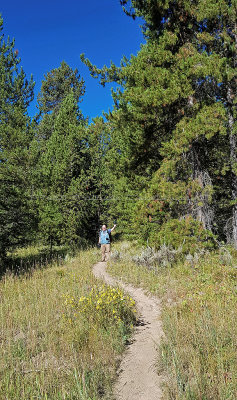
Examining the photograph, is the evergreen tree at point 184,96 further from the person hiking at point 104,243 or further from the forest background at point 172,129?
the person hiking at point 104,243

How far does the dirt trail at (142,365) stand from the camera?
2977 mm

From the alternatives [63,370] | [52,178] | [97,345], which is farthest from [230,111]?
[52,178]

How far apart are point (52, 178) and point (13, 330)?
1188cm

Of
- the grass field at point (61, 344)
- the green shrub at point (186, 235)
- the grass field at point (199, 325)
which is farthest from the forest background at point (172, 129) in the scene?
the grass field at point (61, 344)

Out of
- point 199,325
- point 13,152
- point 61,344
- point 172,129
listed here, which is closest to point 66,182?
point 13,152

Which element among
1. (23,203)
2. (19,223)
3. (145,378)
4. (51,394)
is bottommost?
(145,378)

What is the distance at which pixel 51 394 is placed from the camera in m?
2.77

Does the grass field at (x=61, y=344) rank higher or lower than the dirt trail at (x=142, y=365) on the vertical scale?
higher

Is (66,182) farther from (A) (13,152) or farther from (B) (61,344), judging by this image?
(B) (61,344)

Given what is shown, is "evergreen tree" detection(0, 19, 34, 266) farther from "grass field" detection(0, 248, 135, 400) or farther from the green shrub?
the green shrub

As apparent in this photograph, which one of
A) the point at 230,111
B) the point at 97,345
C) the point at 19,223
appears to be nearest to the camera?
the point at 97,345

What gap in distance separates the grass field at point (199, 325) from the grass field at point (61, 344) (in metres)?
0.83

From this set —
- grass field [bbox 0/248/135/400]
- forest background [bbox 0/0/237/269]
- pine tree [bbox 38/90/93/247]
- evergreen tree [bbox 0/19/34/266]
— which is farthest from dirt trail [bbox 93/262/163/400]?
pine tree [bbox 38/90/93/247]

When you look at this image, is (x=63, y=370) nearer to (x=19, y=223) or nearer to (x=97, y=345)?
(x=97, y=345)
